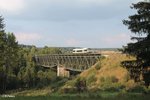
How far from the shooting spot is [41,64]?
181625 millimetres

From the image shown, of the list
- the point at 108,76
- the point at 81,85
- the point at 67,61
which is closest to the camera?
the point at 81,85

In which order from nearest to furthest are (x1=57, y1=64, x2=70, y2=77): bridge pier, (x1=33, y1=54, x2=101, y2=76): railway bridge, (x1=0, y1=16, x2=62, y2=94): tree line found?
1. (x1=0, y1=16, x2=62, y2=94): tree line
2. (x1=33, y1=54, x2=101, y2=76): railway bridge
3. (x1=57, y1=64, x2=70, y2=77): bridge pier

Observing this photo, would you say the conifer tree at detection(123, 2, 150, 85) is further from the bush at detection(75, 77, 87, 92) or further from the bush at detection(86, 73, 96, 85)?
the bush at detection(86, 73, 96, 85)

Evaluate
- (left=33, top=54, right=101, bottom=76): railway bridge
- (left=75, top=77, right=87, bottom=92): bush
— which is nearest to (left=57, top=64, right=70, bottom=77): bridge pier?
(left=33, top=54, right=101, bottom=76): railway bridge

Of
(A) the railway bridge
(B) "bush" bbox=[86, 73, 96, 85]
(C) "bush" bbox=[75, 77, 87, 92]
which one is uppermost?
(A) the railway bridge

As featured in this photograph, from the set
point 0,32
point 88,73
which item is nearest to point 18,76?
point 88,73

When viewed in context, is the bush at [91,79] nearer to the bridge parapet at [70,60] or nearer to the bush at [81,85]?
the bush at [81,85]

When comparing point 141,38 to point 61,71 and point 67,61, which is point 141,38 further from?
point 61,71

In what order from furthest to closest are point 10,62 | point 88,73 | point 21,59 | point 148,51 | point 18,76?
1. point 21,59
2. point 18,76
3. point 10,62
4. point 88,73
5. point 148,51

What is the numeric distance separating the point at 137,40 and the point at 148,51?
1844mm

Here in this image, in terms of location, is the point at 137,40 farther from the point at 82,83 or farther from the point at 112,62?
the point at 112,62

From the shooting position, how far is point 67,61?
158m

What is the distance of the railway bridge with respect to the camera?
13712 centimetres

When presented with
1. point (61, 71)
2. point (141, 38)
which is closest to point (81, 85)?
point (141, 38)
